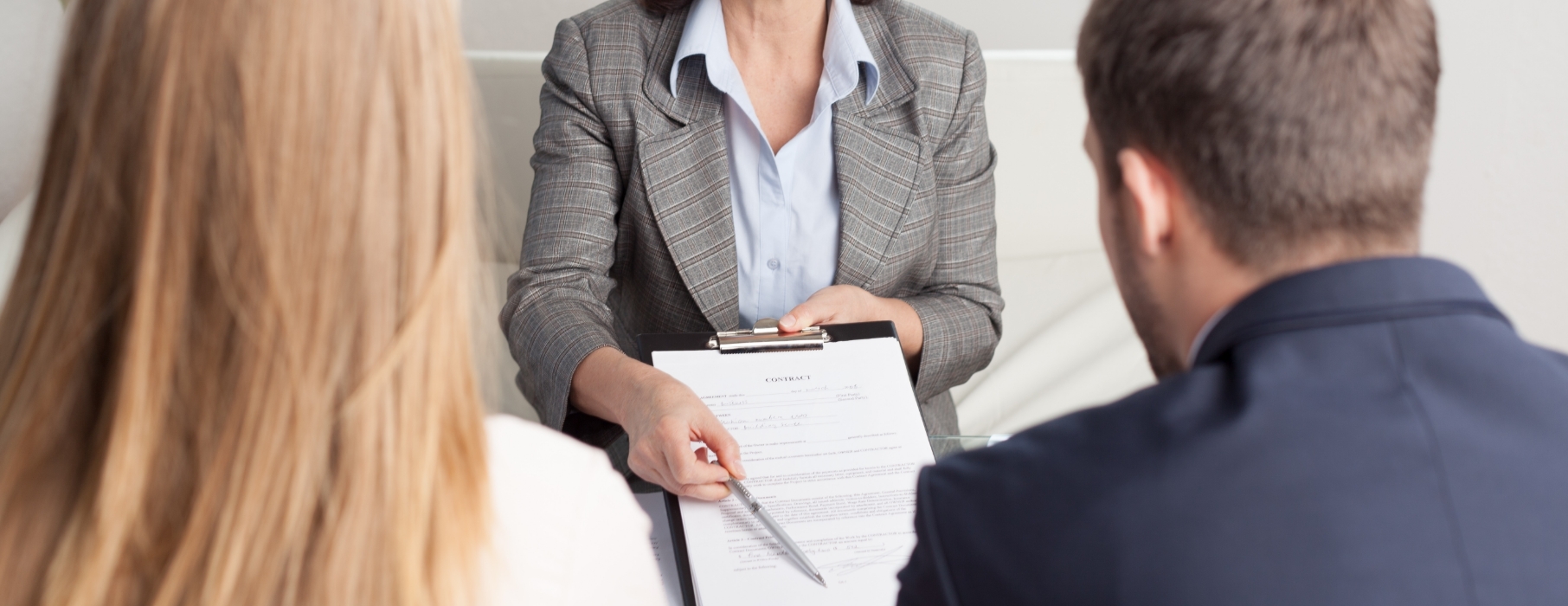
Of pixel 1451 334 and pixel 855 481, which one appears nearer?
pixel 1451 334

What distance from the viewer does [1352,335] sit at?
0.53m

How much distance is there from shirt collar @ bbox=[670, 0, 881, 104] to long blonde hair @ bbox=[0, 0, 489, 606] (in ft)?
2.67

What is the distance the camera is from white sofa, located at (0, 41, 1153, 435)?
1794 millimetres

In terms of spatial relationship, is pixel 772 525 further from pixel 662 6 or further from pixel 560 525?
pixel 662 6

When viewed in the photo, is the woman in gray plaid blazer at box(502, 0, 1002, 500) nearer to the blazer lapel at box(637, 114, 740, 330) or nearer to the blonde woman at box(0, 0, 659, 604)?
the blazer lapel at box(637, 114, 740, 330)

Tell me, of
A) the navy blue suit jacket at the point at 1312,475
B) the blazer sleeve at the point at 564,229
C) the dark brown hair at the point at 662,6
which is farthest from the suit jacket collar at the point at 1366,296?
the dark brown hair at the point at 662,6

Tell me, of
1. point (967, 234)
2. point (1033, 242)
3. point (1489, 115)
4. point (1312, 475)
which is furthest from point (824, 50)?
point (1489, 115)

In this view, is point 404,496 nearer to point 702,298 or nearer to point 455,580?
Result: point 455,580

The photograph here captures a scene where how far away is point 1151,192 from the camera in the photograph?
2.10ft

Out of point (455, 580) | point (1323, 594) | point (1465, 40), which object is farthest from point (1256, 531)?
point (1465, 40)

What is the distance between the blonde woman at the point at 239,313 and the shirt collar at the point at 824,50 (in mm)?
807

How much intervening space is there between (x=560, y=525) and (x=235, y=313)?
0.20 metres

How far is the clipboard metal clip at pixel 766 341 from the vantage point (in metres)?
1.05

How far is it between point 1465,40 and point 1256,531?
6.33 ft
